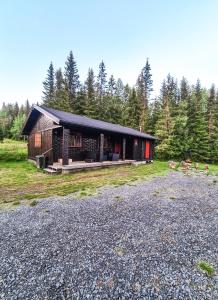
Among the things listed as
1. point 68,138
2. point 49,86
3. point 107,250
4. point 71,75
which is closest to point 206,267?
point 107,250

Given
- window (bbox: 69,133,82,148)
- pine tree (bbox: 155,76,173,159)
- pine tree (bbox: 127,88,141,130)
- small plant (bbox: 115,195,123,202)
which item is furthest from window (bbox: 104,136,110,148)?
pine tree (bbox: 127,88,141,130)

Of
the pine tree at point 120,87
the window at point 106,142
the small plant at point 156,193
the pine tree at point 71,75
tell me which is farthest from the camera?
the pine tree at point 120,87

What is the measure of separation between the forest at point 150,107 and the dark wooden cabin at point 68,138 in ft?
26.6

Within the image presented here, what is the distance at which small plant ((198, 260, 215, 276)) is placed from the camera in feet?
7.53

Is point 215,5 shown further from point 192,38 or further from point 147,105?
point 147,105

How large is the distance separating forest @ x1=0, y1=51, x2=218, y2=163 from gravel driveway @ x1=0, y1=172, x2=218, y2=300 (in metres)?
17.7

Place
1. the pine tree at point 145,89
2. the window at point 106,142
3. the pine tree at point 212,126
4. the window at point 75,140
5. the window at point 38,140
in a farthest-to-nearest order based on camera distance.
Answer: the pine tree at point 145,89 < the pine tree at point 212,126 < the window at point 106,142 < the window at point 38,140 < the window at point 75,140

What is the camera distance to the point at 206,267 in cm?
239

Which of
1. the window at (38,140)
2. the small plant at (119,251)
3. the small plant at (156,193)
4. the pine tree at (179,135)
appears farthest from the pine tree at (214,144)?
the small plant at (119,251)

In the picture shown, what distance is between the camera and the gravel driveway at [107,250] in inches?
79.0

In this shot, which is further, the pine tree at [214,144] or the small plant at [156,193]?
the pine tree at [214,144]

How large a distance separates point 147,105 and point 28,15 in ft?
59.9

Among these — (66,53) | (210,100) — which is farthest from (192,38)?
(66,53)

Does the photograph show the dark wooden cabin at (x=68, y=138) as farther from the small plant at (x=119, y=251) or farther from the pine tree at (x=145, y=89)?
the pine tree at (x=145, y=89)
